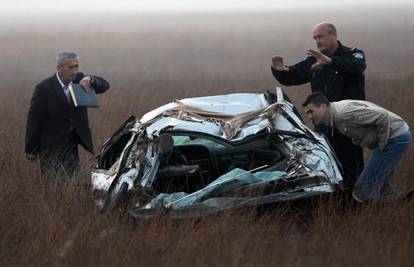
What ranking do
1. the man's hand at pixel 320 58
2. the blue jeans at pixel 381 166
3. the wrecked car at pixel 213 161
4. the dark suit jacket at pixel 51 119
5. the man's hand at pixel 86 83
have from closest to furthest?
the wrecked car at pixel 213 161
the blue jeans at pixel 381 166
the man's hand at pixel 320 58
the man's hand at pixel 86 83
the dark suit jacket at pixel 51 119

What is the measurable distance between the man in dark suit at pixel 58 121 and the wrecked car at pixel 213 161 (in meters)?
0.64

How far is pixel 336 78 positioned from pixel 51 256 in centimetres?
341

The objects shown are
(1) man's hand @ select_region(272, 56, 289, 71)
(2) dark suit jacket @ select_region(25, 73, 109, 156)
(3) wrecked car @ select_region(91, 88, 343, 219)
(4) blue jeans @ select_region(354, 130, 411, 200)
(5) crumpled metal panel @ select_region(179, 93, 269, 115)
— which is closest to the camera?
(3) wrecked car @ select_region(91, 88, 343, 219)

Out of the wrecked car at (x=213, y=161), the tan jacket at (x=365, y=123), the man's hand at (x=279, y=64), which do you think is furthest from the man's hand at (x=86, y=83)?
the tan jacket at (x=365, y=123)

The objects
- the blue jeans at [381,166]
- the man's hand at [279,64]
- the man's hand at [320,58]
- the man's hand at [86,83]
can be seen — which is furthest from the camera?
the man's hand at [279,64]

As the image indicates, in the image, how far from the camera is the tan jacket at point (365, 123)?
696 centimetres

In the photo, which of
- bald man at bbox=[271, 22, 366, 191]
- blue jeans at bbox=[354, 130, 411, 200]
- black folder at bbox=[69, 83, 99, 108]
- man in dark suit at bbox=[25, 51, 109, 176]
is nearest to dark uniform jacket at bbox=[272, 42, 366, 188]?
bald man at bbox=[271, 22, 366, 191]

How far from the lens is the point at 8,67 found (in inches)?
974

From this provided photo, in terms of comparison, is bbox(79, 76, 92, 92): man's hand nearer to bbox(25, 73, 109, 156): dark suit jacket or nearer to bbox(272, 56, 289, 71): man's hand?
bbox(25, 73, 109, 156): dark suit jacket

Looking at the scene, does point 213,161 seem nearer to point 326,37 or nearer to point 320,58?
point 320,58

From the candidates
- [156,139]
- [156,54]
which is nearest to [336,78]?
[156,139]

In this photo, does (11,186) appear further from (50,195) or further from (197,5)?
(197,5)

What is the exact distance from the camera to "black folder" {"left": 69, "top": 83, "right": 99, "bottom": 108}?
798 cm

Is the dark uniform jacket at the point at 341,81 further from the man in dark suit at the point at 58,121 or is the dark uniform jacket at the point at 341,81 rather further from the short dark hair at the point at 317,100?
the man in dark suit at the point at 58,121
